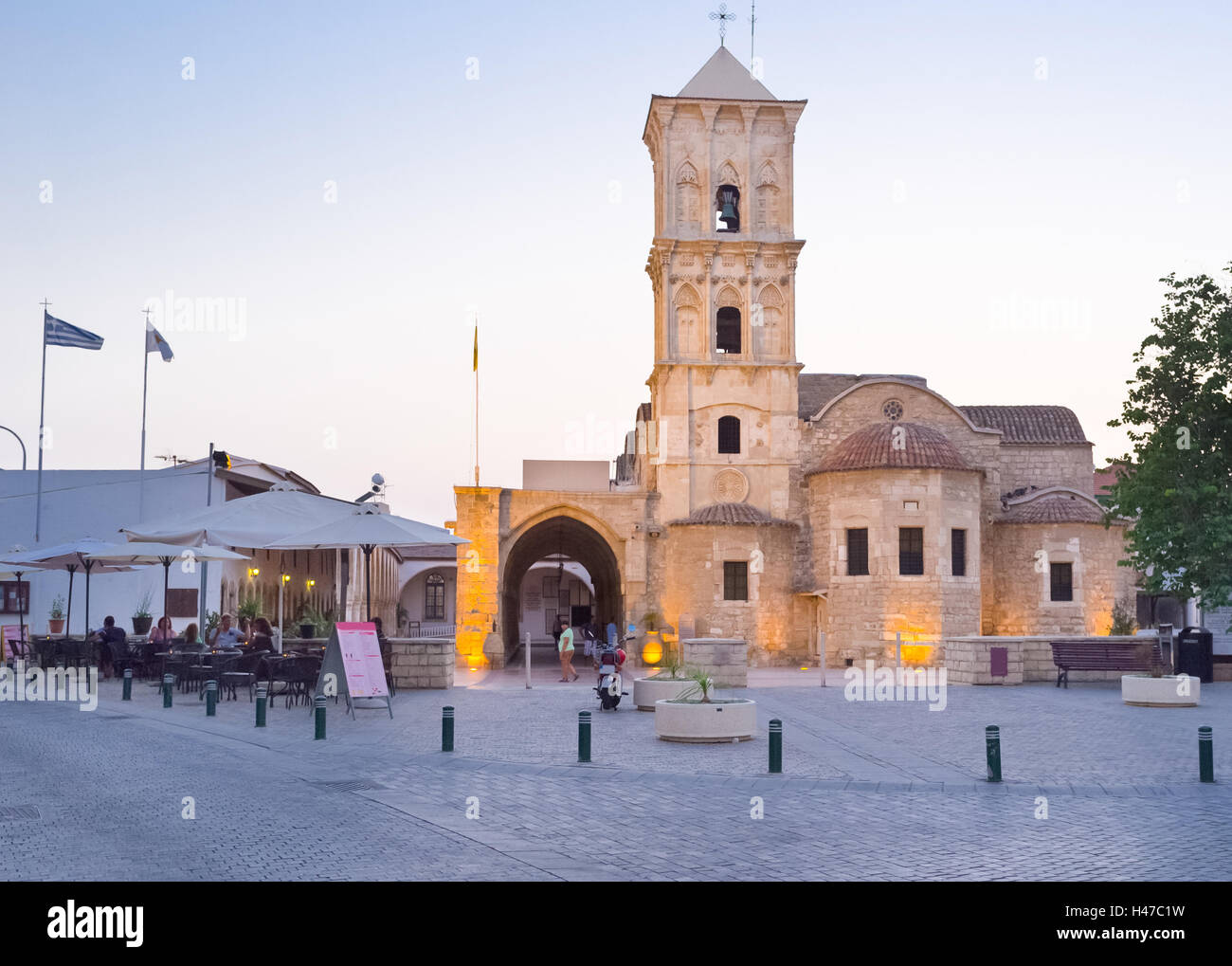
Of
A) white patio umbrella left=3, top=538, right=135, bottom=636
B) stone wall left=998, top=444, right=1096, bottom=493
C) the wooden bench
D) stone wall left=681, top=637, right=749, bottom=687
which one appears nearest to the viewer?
white patio umbrella left=3, top=538, right=135, bottom=636

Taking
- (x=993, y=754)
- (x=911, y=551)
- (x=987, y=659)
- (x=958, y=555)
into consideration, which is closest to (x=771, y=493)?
(x=911, y=551)

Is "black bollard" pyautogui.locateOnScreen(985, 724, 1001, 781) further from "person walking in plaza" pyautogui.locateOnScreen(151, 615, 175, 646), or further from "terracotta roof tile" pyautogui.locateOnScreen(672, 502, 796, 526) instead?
"terracotta roof tile" pyautogui.locateOnScreen(672, 502, 796, 526)

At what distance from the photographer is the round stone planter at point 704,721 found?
15.3 m

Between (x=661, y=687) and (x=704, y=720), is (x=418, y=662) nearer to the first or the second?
(x=661, y=687)

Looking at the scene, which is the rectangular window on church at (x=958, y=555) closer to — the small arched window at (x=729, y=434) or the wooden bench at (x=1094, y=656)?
the small arched window at (x=729, y=434)

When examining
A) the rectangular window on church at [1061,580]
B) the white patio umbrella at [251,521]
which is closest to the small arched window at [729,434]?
the rectangular window on church at [1061,580]

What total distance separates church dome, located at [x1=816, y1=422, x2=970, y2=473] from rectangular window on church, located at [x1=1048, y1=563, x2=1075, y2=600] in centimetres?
450

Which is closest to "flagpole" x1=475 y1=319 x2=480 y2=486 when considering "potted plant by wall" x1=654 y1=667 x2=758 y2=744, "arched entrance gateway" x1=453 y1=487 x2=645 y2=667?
"arched entrance gateway" x1=453 y1=487 x2=645 y2=667

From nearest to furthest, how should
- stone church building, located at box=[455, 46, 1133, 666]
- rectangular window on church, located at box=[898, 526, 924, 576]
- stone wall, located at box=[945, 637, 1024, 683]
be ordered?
stone wall, located at box=[945, 637, 1024, 683], rectangular window on church, located at box=[898, 526, 924, 576], stone church building, located at box=[455, 46, 1133, 666]

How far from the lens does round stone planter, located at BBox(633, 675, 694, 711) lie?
1922 cm

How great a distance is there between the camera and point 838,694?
23469mm

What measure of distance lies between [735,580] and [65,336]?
21937mm
